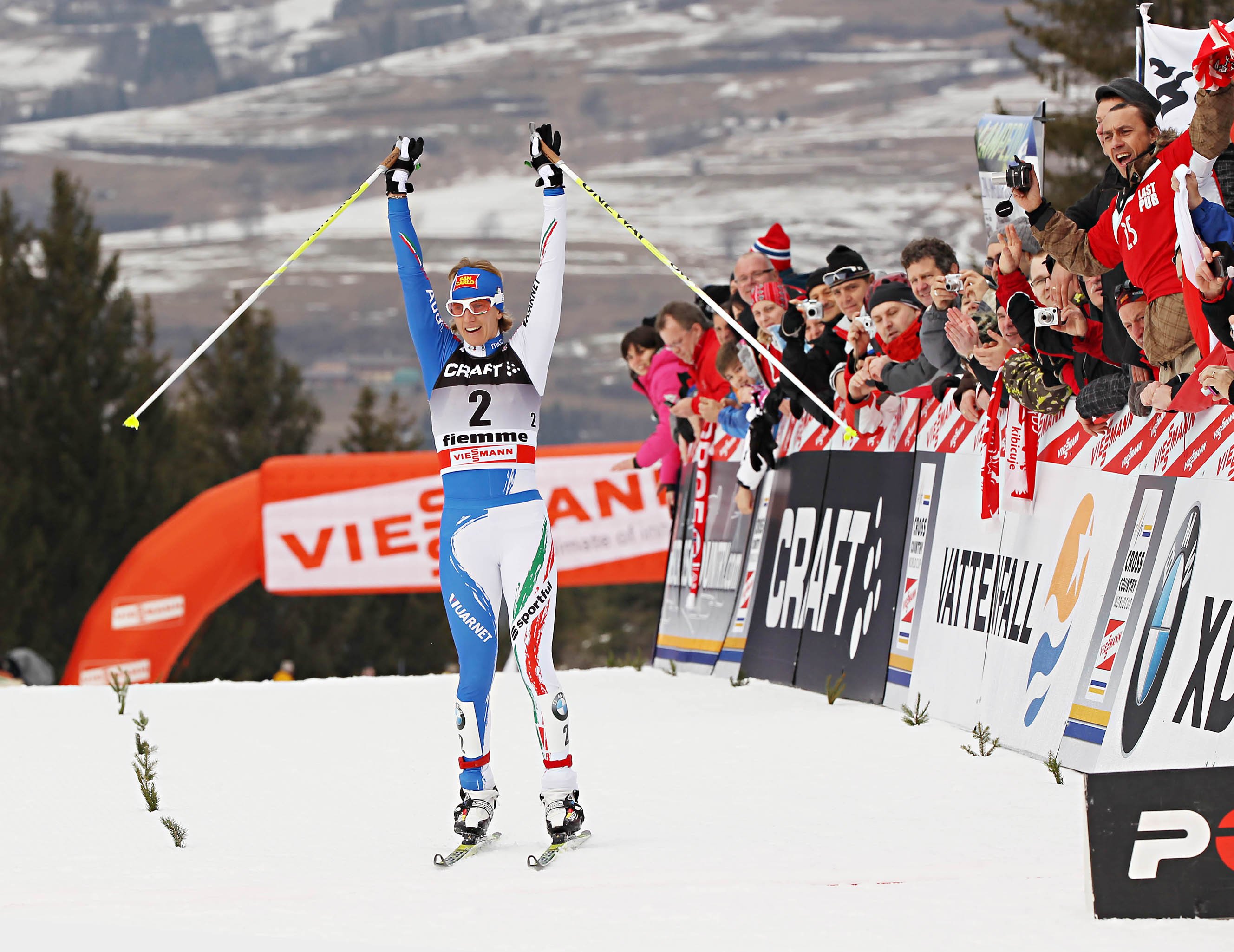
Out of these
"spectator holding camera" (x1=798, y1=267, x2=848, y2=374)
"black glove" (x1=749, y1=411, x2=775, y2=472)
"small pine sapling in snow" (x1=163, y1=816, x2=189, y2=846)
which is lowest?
"small pine sapling in snow" (x1=163, y1=816, x2=189, y2=846)

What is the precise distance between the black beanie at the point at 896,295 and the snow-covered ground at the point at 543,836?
2227 millimetres

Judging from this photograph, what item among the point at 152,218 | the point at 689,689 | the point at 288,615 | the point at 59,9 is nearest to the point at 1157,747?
the point at 689,689

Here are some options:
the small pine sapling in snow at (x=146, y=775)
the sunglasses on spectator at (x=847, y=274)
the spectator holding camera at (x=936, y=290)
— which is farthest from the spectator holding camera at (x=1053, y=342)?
the small pine sapling in snow at (x=146, y=775)

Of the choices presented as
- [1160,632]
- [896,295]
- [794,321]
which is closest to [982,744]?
[1160,632]

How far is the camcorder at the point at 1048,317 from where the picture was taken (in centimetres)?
623

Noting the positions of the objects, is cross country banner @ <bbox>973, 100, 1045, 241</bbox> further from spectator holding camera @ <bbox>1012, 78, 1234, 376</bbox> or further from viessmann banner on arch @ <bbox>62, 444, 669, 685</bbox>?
viessmann banner on arch @ <bbox>62, 444, 669, 685</bbox>

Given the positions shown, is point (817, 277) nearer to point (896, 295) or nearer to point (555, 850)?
point (896, 295)

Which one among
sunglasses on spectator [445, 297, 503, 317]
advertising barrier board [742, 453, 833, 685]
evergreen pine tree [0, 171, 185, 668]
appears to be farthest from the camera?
evergreen pine tree [0, 171, 185, 668]

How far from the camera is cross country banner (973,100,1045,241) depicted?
21.8 ft

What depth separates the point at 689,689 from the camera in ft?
31.2

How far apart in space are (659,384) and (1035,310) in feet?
17.5

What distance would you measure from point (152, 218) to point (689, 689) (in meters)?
141

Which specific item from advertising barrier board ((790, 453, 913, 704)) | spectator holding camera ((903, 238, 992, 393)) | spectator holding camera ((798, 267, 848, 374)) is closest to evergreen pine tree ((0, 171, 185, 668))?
advertising barrier board ((790, 453, 913, 704))

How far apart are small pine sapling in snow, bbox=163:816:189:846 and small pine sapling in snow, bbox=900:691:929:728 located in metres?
3.47
